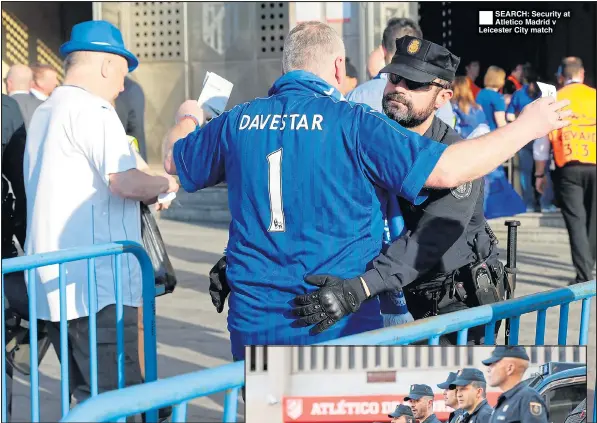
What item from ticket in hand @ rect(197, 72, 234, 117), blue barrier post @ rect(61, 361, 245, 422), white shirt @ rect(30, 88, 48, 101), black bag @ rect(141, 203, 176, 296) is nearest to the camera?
blue barrier post @ rect(61, 361, 245, 422)

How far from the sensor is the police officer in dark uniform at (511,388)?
234 cm

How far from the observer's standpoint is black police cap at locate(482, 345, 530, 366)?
92.7 inches

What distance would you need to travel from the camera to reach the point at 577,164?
8812 mm

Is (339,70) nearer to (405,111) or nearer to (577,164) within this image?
(405,111)

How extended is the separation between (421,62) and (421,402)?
6.25 ft

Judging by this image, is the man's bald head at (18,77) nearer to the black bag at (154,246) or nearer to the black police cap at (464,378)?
the black bag at (154,246)

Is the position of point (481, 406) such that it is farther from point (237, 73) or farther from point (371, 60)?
point (237, 73)

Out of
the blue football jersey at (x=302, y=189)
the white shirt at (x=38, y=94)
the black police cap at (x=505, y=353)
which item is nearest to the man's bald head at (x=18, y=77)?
the white shirt at (x=38, y=94)

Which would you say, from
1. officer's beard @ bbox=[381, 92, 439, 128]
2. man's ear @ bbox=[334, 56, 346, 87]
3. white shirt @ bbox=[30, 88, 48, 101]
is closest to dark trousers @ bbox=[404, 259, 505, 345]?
officer's beard @ bbox=[381, 92, 439, 128]

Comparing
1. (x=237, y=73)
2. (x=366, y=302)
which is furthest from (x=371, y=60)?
(x=237, y=73)

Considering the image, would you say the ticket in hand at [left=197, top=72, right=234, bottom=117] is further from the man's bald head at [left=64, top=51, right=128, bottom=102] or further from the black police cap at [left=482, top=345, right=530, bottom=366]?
the black police cap at [left=482, top=345, right=530, bottom=366]

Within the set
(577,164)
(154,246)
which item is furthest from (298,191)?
(577,164)

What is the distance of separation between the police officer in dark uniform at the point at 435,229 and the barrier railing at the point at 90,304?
105cm

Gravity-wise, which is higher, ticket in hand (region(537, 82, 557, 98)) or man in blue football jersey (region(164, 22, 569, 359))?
ticket in hand (region(537, 82, 557, 98))
